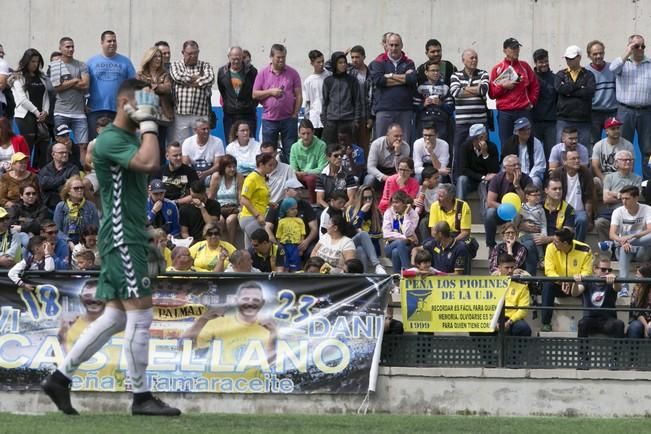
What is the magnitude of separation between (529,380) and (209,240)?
3981 mm

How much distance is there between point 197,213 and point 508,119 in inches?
174

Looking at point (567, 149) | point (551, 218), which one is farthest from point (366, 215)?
point (567, 149)

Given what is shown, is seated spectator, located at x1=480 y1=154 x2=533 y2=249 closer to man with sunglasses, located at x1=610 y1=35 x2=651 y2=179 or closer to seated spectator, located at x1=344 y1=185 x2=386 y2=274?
seated spectator, located at x1=344 y1=185 x2=386 y2=274

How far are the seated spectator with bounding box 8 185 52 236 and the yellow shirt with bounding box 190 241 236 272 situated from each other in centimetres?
Answer: 189

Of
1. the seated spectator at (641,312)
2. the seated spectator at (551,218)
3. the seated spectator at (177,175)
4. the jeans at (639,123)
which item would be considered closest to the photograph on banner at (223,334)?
the seated spectator at (641,312)

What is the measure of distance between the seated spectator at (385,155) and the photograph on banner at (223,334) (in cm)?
390

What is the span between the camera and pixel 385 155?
57.5 feet

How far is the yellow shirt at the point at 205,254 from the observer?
15.0 m

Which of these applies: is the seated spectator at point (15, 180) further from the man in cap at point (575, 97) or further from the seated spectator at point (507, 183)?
the man in cap at point (575, 97)

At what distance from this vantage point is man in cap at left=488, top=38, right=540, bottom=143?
58.1 feet

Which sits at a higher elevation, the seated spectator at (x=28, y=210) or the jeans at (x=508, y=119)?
the jeans at (x=508, y=119)

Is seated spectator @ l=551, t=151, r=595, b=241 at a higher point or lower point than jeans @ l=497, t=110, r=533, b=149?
lower

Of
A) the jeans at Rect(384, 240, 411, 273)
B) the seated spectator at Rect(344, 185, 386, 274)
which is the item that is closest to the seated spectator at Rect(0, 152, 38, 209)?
the seated spectator at Rect(344, 185, 386, 274)

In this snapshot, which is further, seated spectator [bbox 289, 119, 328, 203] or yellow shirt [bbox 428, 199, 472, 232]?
seated spectator [bbox 289, 119, 328, 203]
